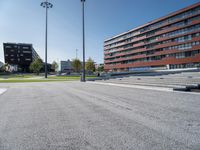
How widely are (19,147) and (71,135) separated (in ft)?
3.50

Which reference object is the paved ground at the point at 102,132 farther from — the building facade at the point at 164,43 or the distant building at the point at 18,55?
the distant building at the point at 18,55

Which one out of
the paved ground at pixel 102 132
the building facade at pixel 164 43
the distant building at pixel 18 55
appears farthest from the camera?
the distant building at pixel 18 55

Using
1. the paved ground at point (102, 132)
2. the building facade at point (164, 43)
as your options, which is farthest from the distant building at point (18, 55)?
the paved ground at point (102, 132)

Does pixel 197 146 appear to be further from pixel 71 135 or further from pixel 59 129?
pixel 59 129

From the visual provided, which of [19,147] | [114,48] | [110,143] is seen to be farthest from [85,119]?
[114,48]

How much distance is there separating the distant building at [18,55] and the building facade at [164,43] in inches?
2724

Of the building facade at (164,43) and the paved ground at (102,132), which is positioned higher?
the building facade at (164,43)

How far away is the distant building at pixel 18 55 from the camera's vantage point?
331 ft

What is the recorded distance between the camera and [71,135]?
3340mm

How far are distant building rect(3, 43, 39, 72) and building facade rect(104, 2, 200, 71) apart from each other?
69.2m

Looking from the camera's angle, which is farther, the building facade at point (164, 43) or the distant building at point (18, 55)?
the distant building at point (18, 55)

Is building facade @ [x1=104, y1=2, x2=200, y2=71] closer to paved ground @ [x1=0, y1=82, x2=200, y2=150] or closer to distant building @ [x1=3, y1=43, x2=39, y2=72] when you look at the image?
paved ground @ [x1=0, y1=82, x2=200, y2=150]

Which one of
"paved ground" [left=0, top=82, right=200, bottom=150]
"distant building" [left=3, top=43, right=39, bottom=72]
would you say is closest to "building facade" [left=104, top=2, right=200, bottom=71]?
"paved ground" [left=0, top=82, right=200, bottom=150]

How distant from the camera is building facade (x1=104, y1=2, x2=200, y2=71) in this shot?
45906 millimetres
